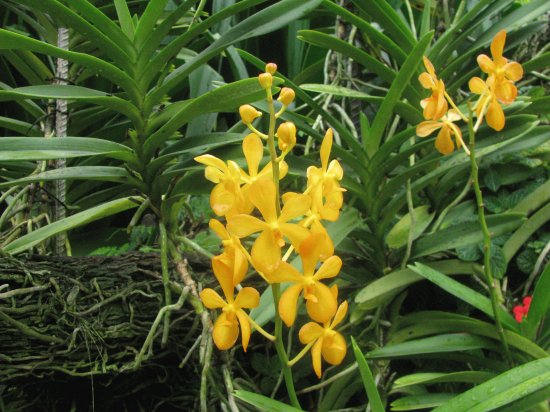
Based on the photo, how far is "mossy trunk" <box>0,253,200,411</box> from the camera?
79 centimetres

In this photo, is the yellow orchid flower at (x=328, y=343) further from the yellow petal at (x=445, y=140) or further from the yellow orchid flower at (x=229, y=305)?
the yellow petal at (x=445, y=140)

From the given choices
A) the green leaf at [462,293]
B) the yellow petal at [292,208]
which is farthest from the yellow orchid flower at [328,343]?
the green leaf at [462,293]

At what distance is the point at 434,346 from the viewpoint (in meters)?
0.82

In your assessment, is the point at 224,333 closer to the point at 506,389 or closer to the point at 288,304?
the point at 288,304

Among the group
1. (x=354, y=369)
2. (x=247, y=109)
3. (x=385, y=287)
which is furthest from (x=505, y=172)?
(x=247, y=109)

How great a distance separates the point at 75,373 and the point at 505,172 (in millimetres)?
770

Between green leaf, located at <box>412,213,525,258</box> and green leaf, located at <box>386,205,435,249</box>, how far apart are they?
0.02 m

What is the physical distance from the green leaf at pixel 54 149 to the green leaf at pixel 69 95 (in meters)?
0.06

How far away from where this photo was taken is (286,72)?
5.22 feet

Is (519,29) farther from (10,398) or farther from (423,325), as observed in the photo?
(10,398)

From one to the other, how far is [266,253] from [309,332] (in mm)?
103

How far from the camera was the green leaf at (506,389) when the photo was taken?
59 cm

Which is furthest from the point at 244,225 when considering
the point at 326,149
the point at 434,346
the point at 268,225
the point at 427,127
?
the point at 434,346

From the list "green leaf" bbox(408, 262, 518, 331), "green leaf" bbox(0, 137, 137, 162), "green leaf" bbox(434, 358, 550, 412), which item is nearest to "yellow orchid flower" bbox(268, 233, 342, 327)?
"green leaf" bbox(434, 358, 550, 412)
